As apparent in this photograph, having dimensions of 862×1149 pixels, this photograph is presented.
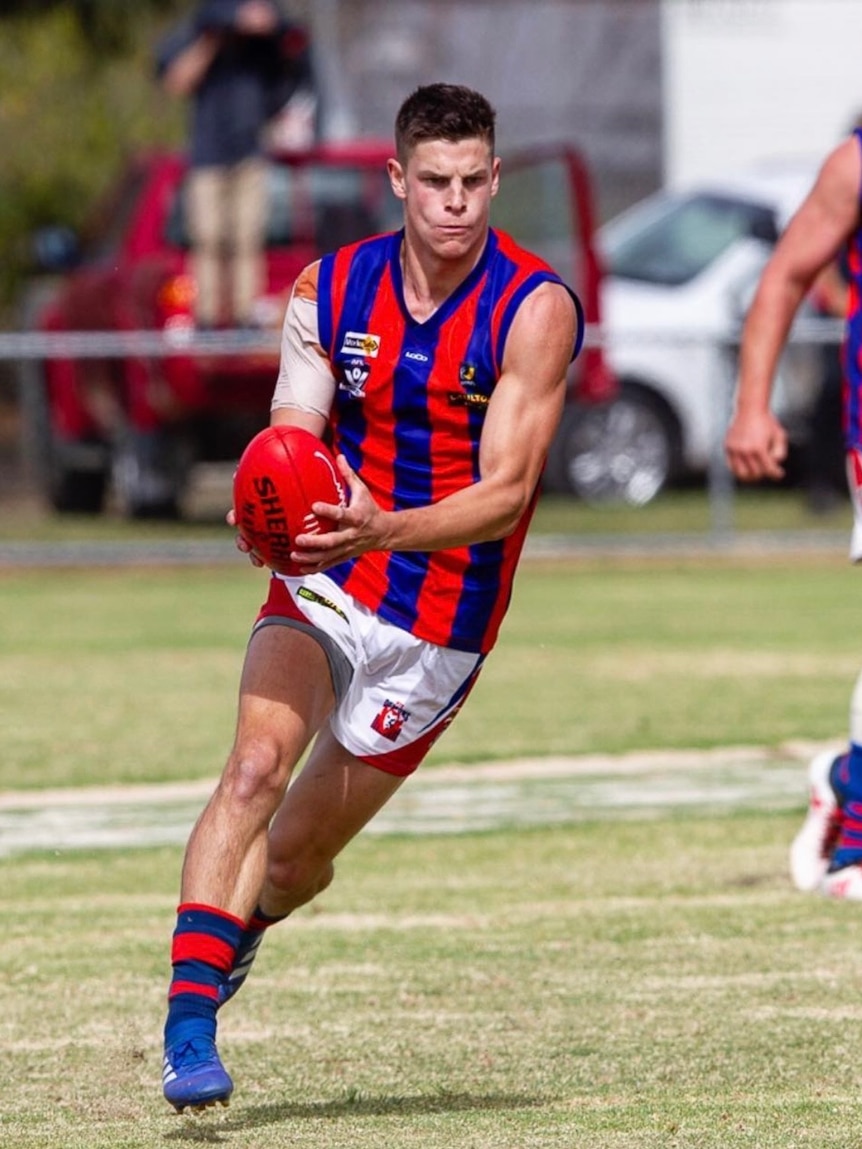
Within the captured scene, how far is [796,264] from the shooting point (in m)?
7.02

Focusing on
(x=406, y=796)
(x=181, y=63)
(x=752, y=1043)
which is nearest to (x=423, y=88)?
(x=752, y=1043)

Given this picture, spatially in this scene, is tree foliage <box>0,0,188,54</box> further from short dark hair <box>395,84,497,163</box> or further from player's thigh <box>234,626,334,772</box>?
player's thigh <box>234,626,334,772</box>

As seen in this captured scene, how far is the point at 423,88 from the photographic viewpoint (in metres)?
5.51

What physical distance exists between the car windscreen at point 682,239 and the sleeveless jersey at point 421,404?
14.9 metres

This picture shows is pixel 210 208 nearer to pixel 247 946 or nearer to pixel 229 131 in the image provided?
pixel 229 131

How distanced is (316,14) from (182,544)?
14.0 meters

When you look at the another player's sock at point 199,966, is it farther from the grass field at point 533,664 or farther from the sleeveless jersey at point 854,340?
the grass field at point 533,664

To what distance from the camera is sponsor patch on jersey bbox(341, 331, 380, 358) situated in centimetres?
555

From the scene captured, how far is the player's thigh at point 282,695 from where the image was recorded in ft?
17.5

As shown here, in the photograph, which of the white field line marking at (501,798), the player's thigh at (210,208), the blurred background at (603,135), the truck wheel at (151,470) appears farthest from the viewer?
the blurred background at (603,135)

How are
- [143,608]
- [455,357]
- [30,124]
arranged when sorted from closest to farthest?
1. [455,357]
2. [143,608]
3. [30,124]

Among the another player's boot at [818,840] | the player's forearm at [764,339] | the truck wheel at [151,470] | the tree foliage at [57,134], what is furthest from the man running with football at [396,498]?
the tree foliage at [57,134]

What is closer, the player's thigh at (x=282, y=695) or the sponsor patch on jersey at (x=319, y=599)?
the player's thigh at (x=282, y=695)

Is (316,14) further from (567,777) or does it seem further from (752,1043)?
(752,1043)
